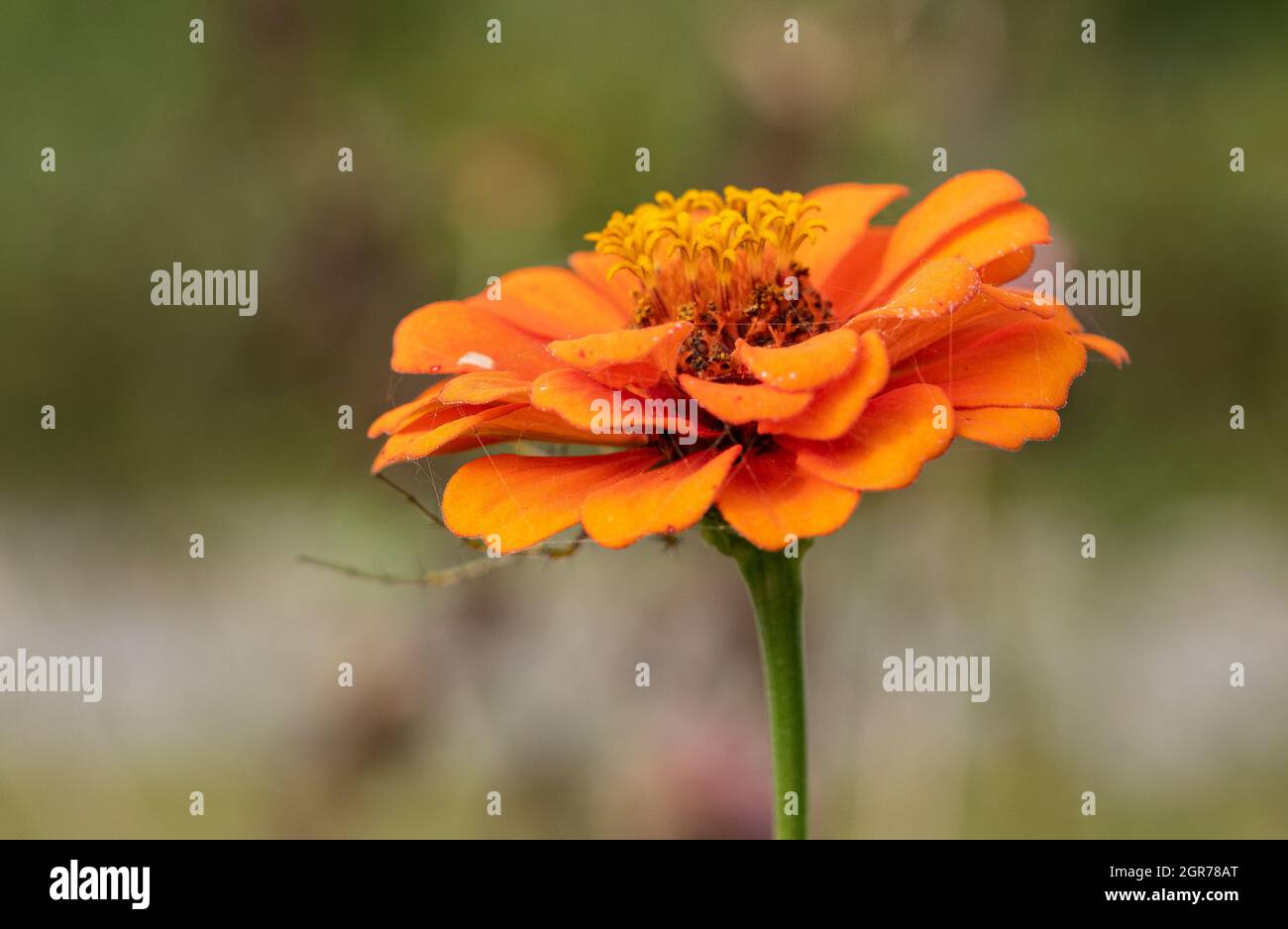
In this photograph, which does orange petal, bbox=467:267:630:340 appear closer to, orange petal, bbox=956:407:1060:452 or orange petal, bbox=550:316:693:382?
orange petal, bbox=550:316:693:382

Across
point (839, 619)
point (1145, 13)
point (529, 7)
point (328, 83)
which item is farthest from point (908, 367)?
point (529, 7)

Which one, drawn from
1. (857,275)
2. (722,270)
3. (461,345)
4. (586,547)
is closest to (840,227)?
(857,275)

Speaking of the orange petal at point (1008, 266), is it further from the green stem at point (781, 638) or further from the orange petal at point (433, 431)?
the orange petal at point (433, 431)

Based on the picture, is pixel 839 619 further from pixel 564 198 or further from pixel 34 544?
pixel 34 544

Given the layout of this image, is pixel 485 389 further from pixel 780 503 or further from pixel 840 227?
pixel 840 227

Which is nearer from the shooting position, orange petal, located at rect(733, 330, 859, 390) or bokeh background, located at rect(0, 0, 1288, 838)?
orange petal, located at rect(733, 330, 859, 390)

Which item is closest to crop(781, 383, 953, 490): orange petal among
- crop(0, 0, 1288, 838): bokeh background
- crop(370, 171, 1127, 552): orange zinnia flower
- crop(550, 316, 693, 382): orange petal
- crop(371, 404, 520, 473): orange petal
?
crop(370, 171, 1127, 552): orange zinnia flower

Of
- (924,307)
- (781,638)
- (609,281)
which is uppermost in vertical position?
(609,281)
